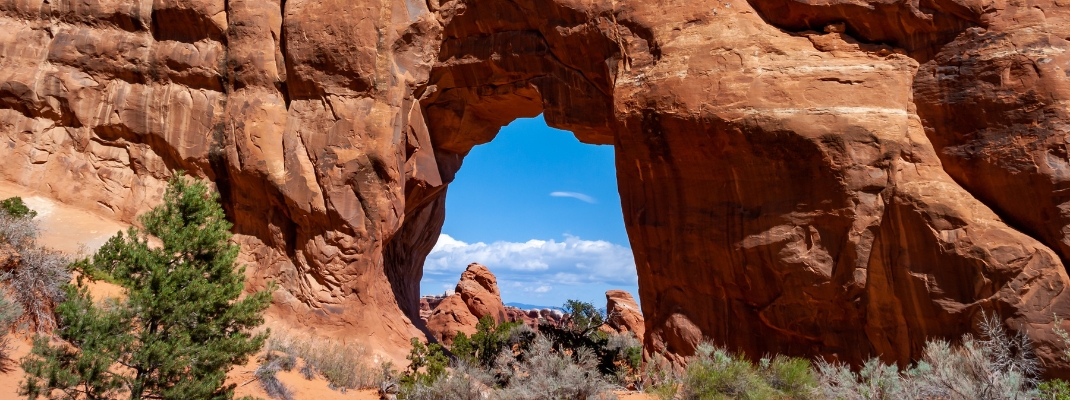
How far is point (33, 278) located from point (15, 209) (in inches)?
133

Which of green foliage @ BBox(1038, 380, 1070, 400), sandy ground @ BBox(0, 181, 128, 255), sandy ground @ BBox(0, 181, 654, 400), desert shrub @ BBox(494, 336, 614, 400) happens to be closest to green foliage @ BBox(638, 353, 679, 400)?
sandy ground @ BBox(0, 181, 654, 400)

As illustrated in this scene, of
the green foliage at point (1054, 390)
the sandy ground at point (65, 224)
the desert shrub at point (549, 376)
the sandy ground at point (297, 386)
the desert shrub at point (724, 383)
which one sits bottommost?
the sandy ground at point (297, 386)

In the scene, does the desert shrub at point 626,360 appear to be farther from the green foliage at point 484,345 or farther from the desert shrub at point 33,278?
the desert shrub at point 33,278

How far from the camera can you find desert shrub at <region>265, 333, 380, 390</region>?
Result: 12.2 m

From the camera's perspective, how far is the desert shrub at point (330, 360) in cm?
1225

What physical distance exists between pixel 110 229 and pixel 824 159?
13578 millimetres

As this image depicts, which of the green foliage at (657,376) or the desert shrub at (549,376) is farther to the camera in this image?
the green foliage at (657,376)

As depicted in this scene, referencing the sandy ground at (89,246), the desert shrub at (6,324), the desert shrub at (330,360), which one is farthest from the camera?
the desert shrub at (330,360)

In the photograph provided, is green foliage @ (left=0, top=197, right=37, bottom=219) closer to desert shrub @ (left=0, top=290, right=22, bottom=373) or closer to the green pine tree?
desert shrub @ (left=0, top=290, right=22, bottom=373)

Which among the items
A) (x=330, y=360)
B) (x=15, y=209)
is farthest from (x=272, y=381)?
(x=15, y=209)

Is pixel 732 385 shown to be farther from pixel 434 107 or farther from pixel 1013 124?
pixel 434 107

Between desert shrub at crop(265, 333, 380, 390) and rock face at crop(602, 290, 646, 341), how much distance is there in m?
15.6

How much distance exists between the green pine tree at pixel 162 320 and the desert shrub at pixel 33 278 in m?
2.41

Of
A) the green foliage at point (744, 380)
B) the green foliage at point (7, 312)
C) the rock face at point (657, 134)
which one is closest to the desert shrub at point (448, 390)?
the green foliage at point (744, 380)
